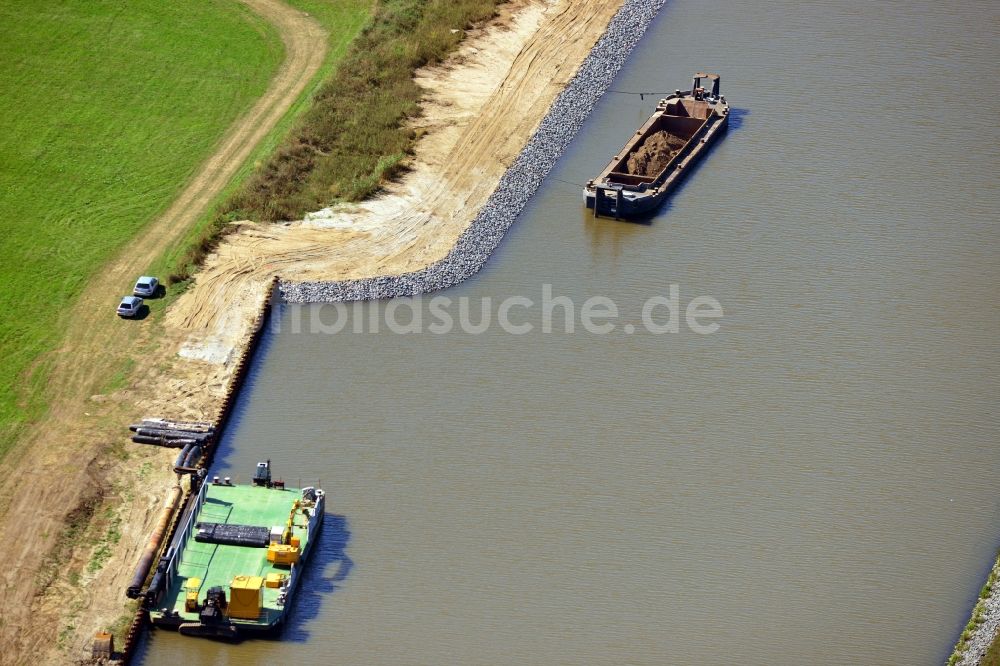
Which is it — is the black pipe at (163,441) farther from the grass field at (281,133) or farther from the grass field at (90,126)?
the grass field at (281,133)

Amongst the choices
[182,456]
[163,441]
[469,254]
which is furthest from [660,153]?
[182,456]

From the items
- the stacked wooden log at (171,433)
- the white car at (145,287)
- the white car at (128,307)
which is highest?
the white car at (145,287)

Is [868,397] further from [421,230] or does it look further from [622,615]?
[421,230]

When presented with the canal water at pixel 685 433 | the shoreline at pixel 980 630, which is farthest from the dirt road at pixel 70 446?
the shoreline at pixel 980 630

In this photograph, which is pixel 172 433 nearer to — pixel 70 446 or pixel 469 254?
pixel 70 446

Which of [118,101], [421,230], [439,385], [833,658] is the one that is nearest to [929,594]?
[833,658]

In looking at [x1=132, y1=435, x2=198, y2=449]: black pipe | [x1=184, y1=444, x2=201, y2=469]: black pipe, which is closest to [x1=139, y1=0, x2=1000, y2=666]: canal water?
[x1=184, y1=444, x2=201, y2=469]: black pipe

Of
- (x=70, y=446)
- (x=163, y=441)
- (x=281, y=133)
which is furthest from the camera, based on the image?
(x=281, y=133)
